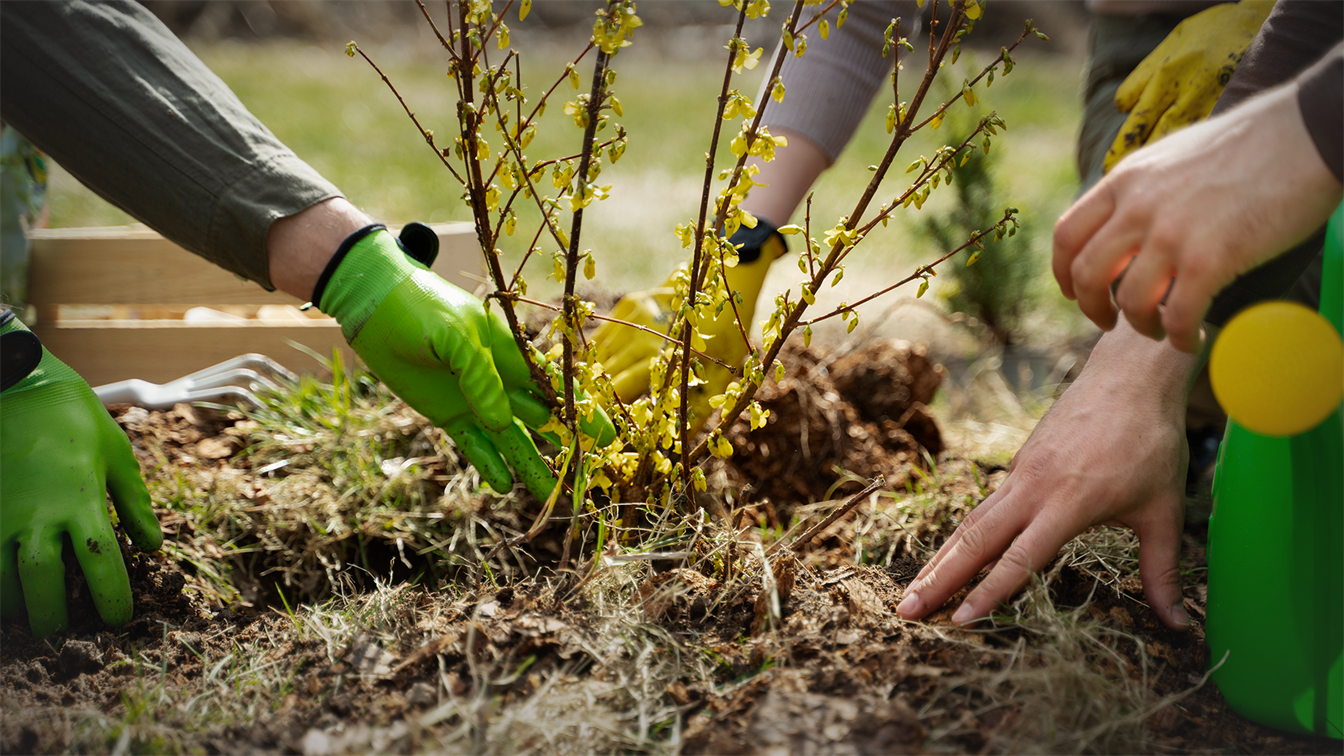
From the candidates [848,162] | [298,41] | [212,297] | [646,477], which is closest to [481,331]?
[646,477]

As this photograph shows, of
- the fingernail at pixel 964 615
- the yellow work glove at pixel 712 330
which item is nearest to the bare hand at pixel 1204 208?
the fingernail at pixel 964 615

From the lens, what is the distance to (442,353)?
1.43m

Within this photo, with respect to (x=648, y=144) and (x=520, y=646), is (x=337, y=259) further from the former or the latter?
(x=648, y=144)

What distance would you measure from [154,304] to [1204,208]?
2.81m

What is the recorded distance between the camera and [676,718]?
0.99 meters

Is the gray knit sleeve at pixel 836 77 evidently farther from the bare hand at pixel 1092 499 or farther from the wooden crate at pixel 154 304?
the wooden crate at pixel 154 304

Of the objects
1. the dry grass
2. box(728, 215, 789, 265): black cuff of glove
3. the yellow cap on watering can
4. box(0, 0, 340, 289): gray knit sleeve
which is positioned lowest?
the dry grass

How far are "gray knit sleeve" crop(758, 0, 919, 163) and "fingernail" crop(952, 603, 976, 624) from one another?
118cm

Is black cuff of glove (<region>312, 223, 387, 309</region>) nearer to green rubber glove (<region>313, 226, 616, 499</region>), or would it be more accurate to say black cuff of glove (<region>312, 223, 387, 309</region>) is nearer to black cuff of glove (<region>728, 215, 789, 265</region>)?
green rubber glove (<region>313, 226, 616, 499</region>)

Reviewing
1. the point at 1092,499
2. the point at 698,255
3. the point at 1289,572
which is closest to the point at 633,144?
the point at 698,255

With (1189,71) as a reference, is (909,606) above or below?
below

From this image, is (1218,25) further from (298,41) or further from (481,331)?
(298,41)

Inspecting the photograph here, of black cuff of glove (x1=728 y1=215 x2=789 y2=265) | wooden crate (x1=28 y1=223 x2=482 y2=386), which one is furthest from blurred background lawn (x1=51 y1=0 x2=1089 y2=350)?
wooden crate (x1=28 y1=223 x2=482 y2=386)

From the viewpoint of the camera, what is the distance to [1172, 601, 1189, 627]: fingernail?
1172mm
